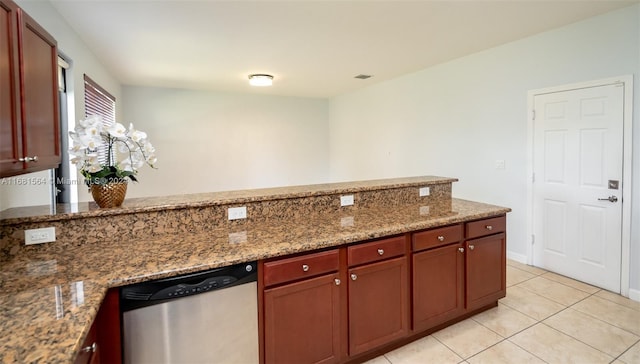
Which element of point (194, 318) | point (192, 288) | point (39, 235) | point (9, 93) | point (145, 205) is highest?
point (9, 93)

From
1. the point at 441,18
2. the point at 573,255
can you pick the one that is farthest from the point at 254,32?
the point at 573,255

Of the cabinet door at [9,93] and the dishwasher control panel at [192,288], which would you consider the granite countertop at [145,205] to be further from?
the dishwasher control panel at [192,288]

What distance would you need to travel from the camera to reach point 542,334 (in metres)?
2.43

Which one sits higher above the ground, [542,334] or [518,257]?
[518,257]

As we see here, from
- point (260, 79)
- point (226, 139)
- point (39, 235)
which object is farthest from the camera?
point (226, 139)

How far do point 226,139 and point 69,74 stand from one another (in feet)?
11.5

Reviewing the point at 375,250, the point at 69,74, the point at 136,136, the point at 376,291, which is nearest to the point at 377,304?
the point at 376,291

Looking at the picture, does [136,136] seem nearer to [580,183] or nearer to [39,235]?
[39,235]

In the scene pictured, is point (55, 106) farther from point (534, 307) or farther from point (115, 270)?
point (534, 307)

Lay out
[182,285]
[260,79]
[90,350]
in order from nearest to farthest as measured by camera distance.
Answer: [90,350] → [182,285] → [260,79]

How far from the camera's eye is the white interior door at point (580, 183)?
120 inches

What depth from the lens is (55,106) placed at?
175 cm

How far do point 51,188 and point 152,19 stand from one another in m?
1.65

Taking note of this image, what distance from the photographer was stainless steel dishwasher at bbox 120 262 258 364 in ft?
4.78
